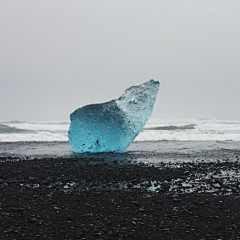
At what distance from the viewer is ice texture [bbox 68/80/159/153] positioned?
13.4m

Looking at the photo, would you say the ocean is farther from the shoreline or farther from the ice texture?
the shoreline

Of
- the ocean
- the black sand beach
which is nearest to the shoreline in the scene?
the black sand beach

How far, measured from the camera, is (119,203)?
5516 millimetres

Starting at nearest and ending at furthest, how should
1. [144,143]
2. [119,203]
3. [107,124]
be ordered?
[119,203], [107,124], [144,143]

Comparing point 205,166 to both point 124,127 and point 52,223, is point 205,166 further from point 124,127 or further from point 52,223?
point 52,223

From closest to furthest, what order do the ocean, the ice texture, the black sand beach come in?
1. the black sand beach
2. the ice texture
3. the ocean

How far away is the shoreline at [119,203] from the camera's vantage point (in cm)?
418

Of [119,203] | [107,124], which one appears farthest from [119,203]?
[107,124]

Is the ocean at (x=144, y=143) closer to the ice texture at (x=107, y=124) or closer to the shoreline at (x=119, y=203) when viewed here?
the ice texture at (x=107, y=124)

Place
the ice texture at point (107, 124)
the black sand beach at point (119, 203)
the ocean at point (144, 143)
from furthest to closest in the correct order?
the ocean at point (144, 143) < the ice texture at point (107, 124) < the black sand beach at point (119, 203)

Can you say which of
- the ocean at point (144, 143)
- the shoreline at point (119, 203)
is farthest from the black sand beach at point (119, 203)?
the ocean at point (144, 143)

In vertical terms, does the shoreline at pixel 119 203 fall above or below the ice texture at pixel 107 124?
below

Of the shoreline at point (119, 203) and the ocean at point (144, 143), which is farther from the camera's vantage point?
the ocean at point (144, 143)

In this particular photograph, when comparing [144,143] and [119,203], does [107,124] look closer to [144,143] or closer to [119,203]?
[144,143]
